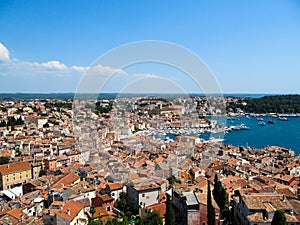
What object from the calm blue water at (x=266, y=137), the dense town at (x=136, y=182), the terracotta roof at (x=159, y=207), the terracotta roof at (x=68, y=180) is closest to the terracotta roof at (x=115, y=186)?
the dense town at (x=136, y=182)

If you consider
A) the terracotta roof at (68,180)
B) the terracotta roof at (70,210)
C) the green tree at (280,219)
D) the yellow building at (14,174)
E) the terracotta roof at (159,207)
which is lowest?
the yellow building at (14,174)

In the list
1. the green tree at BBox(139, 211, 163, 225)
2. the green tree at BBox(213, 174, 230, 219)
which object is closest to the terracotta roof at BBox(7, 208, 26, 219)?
the green tree at BBox(139, 211, 163, 225)

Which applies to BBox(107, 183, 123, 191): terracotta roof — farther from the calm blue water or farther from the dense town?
the calm blue water

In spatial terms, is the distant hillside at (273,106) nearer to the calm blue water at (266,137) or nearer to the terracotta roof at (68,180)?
the calm blue water at (266,137)

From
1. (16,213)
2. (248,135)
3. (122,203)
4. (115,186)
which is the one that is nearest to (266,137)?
(248,135)

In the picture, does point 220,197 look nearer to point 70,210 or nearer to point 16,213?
point 70,210

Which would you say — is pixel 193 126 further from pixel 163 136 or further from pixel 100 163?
pixel 100 163
